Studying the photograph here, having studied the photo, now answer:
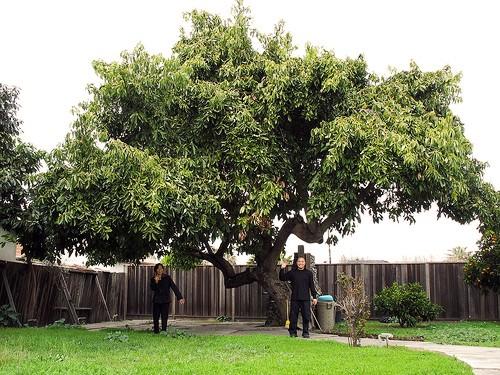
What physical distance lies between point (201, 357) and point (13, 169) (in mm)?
6995

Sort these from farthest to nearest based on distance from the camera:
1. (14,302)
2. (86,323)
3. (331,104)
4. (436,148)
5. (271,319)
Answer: (86,323) → (271,319) → (14,302) → (331,104) → (436,148)

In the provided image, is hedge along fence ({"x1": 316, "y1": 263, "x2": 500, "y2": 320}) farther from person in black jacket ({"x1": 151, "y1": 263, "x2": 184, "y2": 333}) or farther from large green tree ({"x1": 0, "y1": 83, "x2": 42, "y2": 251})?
large green tree ({"x1": 0, "y1": 83, "x2": 42, "y2": 251})

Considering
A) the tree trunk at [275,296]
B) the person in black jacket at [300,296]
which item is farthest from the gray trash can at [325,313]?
the person in black jacket at [300,296]

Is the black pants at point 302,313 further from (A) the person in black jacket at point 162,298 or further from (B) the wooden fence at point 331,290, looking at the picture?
(B) the wooden fence at point 331,290

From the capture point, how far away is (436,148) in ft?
39.4

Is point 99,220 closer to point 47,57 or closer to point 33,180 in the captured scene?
point 33,180

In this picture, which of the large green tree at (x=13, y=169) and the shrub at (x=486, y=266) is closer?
the large green tree at (x=13, y=169)

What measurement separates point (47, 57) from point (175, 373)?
29.1 ft

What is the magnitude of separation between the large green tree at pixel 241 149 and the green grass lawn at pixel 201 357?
6.80 feet

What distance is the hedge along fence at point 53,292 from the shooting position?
15.1m

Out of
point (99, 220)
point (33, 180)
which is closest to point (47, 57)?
point (33, 180)

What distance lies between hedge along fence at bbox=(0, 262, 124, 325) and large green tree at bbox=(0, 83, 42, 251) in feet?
6.47

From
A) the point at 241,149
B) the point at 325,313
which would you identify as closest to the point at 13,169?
the point at 241,149

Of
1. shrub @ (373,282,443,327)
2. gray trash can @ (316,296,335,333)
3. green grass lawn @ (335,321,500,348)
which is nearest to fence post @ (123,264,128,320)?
green grass lawn @ (335,321,500,348)
